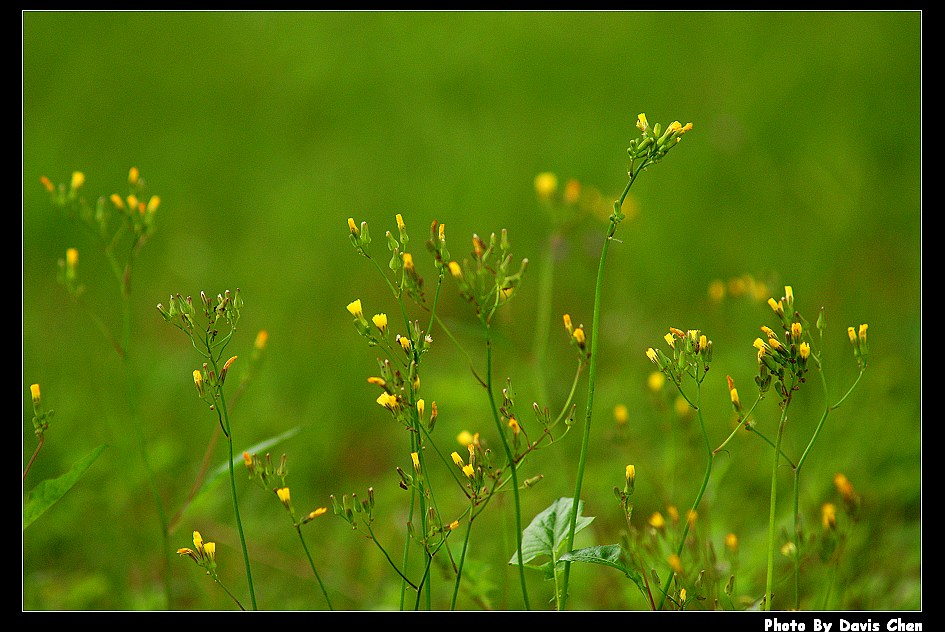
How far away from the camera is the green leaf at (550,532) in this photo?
149 centimetres

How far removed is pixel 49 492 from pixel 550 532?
958mm

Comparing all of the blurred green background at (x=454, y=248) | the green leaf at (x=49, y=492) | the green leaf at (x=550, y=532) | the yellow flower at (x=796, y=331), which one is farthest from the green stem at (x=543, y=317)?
the green leaf at (x=49, y=492)

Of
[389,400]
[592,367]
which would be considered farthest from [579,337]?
[389,400]

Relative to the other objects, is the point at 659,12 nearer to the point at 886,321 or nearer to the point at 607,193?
the point at 607,193

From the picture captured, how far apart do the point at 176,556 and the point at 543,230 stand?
244cm

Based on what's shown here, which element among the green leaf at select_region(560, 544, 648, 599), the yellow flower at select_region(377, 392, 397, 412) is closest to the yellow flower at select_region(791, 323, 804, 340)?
the green leaf at select_region(560, 544, 648, 599)

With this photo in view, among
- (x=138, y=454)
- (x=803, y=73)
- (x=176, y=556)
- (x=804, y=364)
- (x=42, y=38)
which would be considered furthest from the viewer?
(x=42, y=38)

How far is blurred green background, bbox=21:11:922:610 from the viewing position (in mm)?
2395

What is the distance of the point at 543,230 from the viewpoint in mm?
4184

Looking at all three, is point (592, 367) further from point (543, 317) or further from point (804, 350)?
point (543, 317)

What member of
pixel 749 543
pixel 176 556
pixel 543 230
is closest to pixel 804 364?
pixel 749 543

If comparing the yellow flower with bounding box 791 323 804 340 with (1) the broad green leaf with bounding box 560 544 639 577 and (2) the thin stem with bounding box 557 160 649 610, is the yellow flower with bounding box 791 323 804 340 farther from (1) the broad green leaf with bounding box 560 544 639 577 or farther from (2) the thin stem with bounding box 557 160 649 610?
(1) the broad green leaf with bounding box 560 544 639 577

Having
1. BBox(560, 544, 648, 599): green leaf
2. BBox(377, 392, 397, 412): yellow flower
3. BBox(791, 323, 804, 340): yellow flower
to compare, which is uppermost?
BBox(791, 323, 804, 340): yellow flower

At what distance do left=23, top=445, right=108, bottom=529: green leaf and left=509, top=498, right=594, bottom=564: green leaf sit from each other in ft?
2.67
